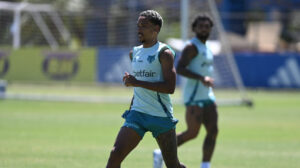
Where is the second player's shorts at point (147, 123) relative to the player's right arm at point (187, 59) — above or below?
below

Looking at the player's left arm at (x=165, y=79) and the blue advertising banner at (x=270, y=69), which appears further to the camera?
the blue advertising banner at (x=270, y=69)

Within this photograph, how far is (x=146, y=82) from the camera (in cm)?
760

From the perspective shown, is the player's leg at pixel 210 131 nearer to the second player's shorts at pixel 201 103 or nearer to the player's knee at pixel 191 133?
the second player's shorts at pixel 201 103

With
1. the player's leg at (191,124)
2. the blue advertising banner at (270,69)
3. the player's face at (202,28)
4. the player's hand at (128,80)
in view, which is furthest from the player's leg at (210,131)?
the blue advertising banner at (270,69)

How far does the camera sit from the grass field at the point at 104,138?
Result: 37.6 ft

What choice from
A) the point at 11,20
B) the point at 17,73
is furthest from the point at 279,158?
the point at 11,20

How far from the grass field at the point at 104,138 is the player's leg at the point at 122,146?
3.11 meters

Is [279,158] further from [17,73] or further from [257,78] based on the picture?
[257,78]

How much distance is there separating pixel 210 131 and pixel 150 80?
2.88 m

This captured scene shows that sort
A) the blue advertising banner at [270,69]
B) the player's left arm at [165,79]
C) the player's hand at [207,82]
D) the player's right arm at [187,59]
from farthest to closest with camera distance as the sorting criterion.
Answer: the blue advertising banner at [270,69]
the player's right arm at [187,59]
the player's hand at [207,82]
the player's left arm at [165,79]

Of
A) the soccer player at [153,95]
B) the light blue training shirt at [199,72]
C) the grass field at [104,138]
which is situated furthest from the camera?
the grass field at [104,138]

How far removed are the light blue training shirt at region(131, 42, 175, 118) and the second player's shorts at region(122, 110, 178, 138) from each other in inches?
2.1

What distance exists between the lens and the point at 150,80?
25.7ft

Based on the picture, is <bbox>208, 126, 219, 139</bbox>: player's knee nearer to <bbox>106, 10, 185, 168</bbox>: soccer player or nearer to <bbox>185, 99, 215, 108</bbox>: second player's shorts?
<bbox>185, 99, 215, 108</bbox>: second player's shorts
